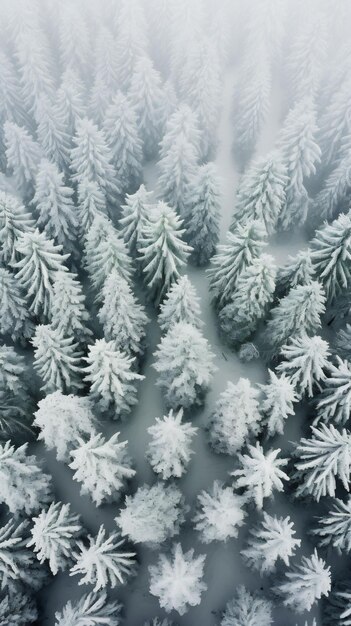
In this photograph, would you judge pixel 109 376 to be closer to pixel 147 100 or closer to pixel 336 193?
pixel 336 193

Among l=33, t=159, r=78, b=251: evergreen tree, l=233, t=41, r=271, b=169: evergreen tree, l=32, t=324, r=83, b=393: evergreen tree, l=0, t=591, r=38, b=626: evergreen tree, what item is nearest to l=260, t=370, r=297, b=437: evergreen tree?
l=32, t=324, r=83, b=393: evergreen tree

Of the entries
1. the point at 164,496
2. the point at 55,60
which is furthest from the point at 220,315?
the point at 55,60

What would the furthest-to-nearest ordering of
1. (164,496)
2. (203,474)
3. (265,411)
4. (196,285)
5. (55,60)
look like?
(55,60), (196,285), (203,474), (265,411), (164,496)

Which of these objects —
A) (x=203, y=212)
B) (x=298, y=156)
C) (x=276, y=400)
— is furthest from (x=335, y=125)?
(x=276, y=400)

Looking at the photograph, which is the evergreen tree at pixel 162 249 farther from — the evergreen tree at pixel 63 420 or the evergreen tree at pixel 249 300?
the evergreen tree at pixel 63 420

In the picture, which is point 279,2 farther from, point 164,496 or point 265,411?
point 164,496

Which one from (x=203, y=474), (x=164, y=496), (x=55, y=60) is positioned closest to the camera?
(x=164, y=496)
